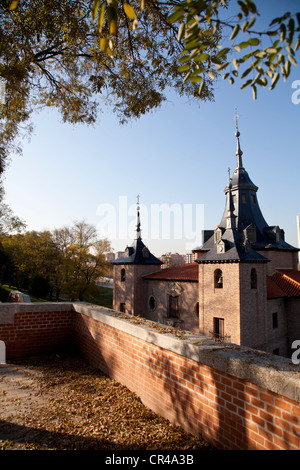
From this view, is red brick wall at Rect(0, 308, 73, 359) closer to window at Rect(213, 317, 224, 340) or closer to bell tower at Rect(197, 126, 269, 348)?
bell tower at Rect(197, 126, 269, 348)

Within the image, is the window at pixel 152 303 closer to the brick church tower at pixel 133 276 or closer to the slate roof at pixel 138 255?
the brick church tower at pixel 133 276

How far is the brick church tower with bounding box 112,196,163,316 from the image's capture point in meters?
26.6

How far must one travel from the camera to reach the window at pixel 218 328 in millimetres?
18875

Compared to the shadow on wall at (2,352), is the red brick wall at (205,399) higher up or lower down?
higher up

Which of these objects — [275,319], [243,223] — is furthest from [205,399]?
[243,223]

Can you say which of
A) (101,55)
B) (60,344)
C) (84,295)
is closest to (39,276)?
(84,295)

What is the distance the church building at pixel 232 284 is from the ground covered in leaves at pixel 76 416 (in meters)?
15.0

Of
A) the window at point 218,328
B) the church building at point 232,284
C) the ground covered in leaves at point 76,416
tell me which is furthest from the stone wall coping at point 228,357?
the window at point 218,328

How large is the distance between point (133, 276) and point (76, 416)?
76.3 feet

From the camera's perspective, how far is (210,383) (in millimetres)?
2963

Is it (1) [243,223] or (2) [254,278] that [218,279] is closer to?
(2) [254,278]

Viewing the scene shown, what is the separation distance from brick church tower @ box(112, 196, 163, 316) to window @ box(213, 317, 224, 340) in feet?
28.8
